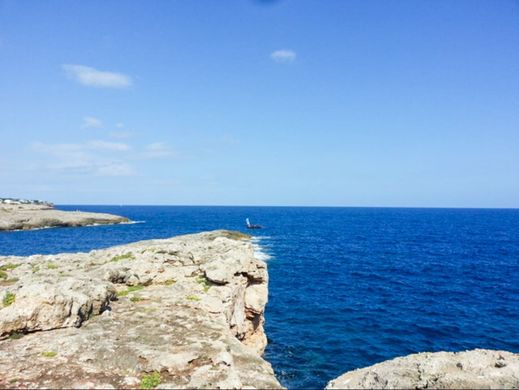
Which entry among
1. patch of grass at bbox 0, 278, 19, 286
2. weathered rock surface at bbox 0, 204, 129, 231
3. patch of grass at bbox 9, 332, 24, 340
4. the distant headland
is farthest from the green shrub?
weathered rock surface at bbox 0, 204, 129, 231

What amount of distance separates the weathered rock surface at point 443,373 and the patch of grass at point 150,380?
5.24 metres

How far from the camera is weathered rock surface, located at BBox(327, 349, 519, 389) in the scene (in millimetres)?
9438

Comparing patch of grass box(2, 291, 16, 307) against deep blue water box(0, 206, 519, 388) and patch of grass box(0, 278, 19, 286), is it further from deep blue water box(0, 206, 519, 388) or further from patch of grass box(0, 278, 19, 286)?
deep blue water box(0, 206, 519, 388)

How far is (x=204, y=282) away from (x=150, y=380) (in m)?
11.4

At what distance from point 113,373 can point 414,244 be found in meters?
102

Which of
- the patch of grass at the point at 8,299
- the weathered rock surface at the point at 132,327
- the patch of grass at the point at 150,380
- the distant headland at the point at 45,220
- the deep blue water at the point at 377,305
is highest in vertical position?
the patch of grass at the point at 8,299

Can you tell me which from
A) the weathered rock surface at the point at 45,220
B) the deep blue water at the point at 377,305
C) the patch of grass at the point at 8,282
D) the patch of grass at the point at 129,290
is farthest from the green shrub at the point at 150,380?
the weathered rock surface at the point at 45,220

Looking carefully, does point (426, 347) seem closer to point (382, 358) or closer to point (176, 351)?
point (382, 358)

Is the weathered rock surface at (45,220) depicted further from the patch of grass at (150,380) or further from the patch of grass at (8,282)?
the patch of grass at (150,380)

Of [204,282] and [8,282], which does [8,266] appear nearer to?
[8,282]

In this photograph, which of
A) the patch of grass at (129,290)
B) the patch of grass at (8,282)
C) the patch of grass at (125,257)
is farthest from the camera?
the patch of grass at (125,257)

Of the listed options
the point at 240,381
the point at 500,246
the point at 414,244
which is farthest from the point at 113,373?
the point at 500,246

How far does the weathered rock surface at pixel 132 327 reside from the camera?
36.2 feet

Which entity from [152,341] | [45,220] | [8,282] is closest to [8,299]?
[152,341]
